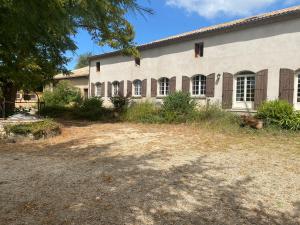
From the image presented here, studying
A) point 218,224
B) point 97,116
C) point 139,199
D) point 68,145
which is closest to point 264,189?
point 218,224

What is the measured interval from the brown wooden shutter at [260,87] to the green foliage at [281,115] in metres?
1.81

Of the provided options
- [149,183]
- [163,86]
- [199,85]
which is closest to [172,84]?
[163,86]

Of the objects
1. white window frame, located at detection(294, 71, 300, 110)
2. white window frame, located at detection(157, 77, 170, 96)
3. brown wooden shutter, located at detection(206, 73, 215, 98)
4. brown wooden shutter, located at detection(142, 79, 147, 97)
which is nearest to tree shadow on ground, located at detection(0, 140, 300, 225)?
white window frame, located at detection(294, 71, 300, 110)

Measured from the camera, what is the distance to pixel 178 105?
14.8 meters

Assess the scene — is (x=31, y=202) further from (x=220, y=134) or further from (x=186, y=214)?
(x=220, y=134)

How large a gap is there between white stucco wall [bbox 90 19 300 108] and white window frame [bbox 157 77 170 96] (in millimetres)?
317

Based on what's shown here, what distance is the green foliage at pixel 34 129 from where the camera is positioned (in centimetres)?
949

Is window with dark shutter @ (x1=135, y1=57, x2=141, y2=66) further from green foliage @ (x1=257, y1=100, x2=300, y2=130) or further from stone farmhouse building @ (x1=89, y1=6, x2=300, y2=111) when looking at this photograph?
green foliage @ (x1=257, y1=100, x2=300, y2=130)

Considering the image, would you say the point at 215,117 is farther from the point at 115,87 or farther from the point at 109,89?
the point at 109,89

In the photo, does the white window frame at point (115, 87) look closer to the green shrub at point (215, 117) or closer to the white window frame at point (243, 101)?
the green shrub at point (215, 117)

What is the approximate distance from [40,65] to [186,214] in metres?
11.3

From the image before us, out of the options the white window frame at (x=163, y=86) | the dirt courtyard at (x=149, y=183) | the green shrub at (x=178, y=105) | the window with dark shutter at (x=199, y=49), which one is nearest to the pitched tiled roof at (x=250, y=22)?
the window with dark shutter at (x=199, y=49)

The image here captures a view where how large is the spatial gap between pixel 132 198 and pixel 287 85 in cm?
1081

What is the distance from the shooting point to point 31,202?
426 centimetres
